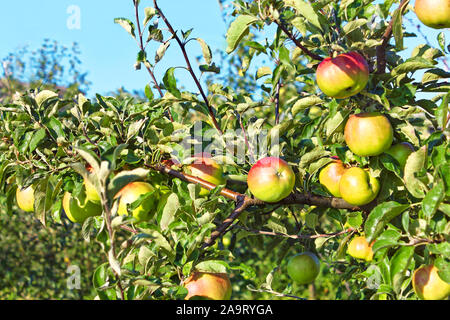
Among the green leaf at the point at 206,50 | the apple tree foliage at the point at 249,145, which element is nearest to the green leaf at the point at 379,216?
the apple tree foliage at the point at 249,145

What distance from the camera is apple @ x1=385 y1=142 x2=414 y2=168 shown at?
155 cm

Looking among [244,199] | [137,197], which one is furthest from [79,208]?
[244,199]

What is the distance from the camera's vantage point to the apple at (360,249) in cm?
183

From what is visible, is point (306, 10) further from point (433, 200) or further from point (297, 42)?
point (433, 200)

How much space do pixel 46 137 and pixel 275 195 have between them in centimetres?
88

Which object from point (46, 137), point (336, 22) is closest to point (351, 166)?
point (336, 22)

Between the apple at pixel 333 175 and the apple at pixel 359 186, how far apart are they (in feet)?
0.32

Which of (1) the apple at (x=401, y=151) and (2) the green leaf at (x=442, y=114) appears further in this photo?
(1) the apple at (x=401, y=151)

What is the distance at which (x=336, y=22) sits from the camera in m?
1.56

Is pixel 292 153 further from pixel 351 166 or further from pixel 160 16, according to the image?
pixel 160 16

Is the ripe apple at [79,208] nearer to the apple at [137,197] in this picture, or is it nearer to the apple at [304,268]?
the apple at [137,197]

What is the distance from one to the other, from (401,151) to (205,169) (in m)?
0.70

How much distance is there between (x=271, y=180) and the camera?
5.12 ft

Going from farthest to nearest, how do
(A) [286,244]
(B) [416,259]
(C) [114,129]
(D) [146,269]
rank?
(A) [286,244], (C) [114,129], (B) [416,259], (D) [146,269]
